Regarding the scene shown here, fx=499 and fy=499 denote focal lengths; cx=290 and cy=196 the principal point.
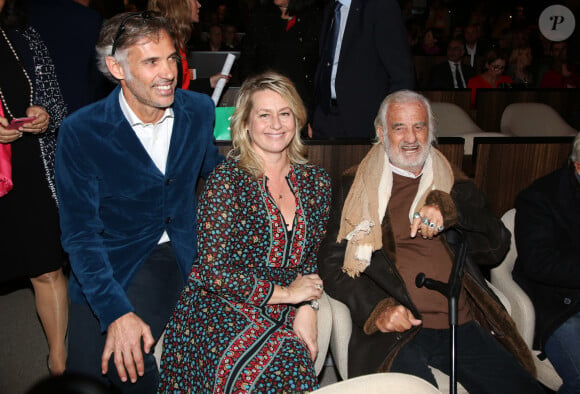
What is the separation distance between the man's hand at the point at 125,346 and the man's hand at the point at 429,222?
1012 mm

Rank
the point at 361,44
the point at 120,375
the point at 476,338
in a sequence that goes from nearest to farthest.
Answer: the point at 120,375 < the point at 476,338 < the point at 361,44

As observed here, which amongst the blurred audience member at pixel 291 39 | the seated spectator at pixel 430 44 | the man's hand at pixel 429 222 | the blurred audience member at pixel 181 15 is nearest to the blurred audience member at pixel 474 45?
the seated spectator at pixel 430 44

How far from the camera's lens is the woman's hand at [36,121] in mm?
1917

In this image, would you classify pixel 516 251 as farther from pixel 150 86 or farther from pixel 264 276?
pixel 150 86

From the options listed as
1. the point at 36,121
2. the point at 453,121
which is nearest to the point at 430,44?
the point at 453,121

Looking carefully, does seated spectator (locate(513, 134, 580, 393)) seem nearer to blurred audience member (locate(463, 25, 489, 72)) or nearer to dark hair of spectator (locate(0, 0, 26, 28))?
dark hair of spectator (locate(0, 0, 26, 28))

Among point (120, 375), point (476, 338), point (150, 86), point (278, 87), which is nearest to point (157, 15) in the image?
point (150, 86)

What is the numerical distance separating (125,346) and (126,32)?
3.41ft

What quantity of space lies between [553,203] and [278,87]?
117 cm

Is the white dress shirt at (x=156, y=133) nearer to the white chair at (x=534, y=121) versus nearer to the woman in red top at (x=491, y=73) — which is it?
the white chair at (x=534, y=121)

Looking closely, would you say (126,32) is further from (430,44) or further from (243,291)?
(430,44)

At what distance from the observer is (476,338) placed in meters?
1.83

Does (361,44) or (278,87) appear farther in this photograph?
(361,44)

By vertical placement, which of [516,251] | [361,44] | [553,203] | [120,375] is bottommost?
[120,375]
